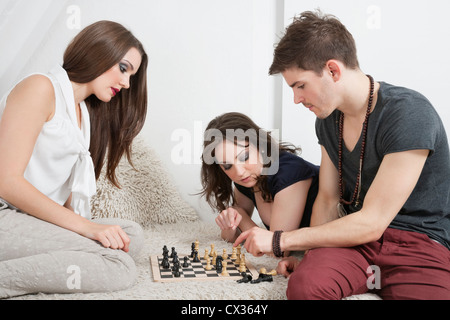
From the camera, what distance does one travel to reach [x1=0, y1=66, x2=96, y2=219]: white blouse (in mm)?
1656

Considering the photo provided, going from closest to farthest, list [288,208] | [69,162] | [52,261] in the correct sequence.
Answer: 1. [52,261]
2. [69,162]
3. [288,208]

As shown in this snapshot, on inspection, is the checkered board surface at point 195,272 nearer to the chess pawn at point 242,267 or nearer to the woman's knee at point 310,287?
the chess pawn at point 242,267

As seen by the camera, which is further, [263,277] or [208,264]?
[208,264]

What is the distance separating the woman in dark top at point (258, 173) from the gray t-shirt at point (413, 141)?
0.36 m

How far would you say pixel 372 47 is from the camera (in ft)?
8.18

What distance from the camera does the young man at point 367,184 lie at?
1.40 metres

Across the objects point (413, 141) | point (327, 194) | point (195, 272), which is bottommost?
point (195, 272)

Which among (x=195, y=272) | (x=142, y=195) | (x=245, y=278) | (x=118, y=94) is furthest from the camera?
(x=142, y=195)

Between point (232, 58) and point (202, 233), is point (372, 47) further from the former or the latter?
point (202, 233)

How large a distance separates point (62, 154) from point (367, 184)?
106 centimetres

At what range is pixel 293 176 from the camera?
191cm

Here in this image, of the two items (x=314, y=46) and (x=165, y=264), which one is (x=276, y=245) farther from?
(x=314, y=46)

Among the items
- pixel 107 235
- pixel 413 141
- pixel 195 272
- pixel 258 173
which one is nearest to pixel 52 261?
pixel 107 235
